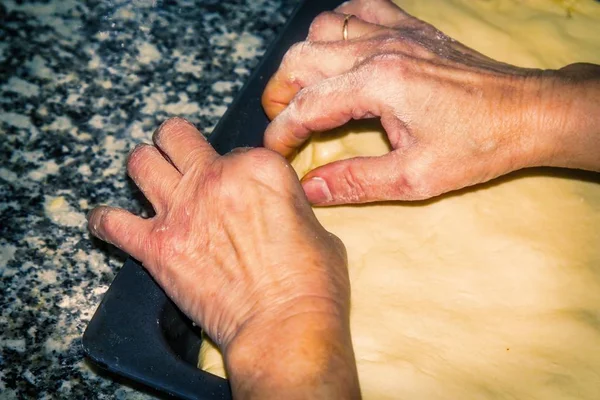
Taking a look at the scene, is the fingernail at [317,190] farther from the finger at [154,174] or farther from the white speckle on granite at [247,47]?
the white speckle on granite at [247,47]

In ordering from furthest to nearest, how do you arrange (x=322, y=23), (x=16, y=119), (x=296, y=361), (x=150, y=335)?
(x=16, y=119)
(x=322, y=23)
(x=150, y=335)
(x=296, y=361)

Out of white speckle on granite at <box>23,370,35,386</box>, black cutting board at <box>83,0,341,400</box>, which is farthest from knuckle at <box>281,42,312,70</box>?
white speckle on granite at <box>23,370,35,386</box>

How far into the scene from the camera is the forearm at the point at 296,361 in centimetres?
51

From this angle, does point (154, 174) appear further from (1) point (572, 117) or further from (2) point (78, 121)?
(1) point (572, 117)

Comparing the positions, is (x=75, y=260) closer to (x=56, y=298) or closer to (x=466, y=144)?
(x=56, y=298)

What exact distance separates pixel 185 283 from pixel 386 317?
29cm

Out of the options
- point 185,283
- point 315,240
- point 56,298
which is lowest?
point 56,298

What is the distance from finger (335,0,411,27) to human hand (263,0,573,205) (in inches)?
4.2

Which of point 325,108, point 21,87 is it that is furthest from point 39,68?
point 325,108

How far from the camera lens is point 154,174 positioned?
698mm

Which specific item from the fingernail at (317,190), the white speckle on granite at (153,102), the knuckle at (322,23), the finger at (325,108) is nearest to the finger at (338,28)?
the knuckle at (322,23)

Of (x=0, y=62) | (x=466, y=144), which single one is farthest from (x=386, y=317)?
(x=0, y=62)

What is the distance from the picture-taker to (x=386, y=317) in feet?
2.43

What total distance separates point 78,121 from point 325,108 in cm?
50
